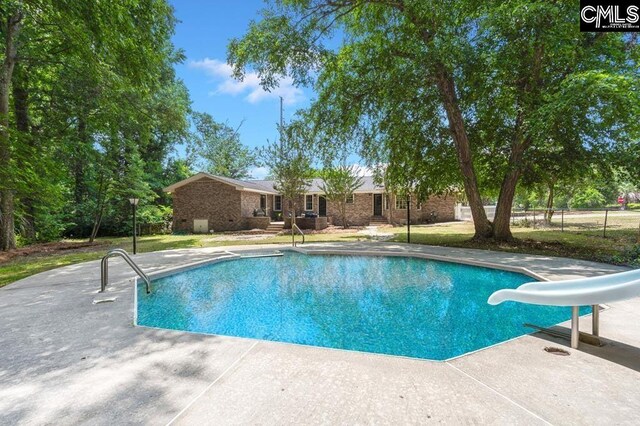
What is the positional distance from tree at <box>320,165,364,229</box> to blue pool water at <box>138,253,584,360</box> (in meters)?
14.0

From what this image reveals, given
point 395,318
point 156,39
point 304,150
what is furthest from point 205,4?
point 395,318

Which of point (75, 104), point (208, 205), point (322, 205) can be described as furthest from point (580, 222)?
point (75, 104)

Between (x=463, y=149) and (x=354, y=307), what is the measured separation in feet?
29.9

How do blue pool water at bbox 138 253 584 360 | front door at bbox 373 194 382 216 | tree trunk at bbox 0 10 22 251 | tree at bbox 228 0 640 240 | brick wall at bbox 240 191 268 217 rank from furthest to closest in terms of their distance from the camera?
front door at bbox 373 194 382 216 < brick wall at bbox 240 191 268 217 < tree trunk at bbox 0 10 22 251 < tree at bbox 228 0 640 240 < blue pool water at bbox 138 253 584 360

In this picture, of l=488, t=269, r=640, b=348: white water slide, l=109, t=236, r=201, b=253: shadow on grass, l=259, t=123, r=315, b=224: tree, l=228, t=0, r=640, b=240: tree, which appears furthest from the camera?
l=259, t=123, r=315, b=224: tree

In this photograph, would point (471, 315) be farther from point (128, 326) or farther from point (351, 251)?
point (351, 251)

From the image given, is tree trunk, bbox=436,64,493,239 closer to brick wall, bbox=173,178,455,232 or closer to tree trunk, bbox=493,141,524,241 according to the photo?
tree trunk, bbox=493,141,524,241

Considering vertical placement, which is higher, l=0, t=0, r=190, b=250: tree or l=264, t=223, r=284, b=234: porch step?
l=0, t=0, r=190, b=250: tree

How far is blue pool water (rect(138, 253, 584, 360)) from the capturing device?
4434 millimetres

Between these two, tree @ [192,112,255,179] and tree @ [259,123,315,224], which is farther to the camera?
tree @ [192,112,255,179]

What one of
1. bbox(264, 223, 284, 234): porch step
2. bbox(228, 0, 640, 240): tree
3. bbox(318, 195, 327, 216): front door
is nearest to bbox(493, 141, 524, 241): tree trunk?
bbox(228, 0, 640, 240): tree

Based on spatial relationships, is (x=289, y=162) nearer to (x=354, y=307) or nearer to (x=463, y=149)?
(x=463, y=149)

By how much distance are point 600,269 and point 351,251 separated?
21.4ft

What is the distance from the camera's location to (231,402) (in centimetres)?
244
